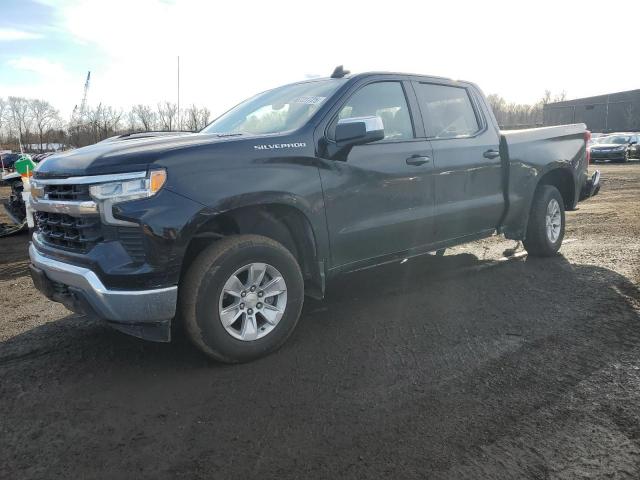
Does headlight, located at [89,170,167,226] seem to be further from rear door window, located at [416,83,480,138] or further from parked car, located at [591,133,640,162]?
parked car, located at [591,133,640,162]

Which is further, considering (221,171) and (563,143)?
(563,143)

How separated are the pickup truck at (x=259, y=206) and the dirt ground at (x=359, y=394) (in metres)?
0.43

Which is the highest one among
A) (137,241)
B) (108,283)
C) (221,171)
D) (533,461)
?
(221,171)

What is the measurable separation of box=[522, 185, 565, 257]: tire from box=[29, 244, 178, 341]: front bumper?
4512mm

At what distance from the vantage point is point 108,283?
319 cm

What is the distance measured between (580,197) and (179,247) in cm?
581

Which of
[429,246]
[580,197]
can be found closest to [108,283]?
[429,246]

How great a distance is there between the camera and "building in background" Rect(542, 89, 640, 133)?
220 ft

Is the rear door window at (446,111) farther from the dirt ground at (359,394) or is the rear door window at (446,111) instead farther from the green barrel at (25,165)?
the green barrel at (25,165)

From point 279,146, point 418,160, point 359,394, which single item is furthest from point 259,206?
point 418,160

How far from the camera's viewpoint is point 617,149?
2811 cm

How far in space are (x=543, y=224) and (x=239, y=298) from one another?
4.17 metres

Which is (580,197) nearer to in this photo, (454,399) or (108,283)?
(454,399)

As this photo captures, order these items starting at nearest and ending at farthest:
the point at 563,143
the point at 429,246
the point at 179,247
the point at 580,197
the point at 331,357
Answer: the point at 179,247 → the point at 331,357 → the point at 429,246 → the point at 563,143 → the point at 580,197
